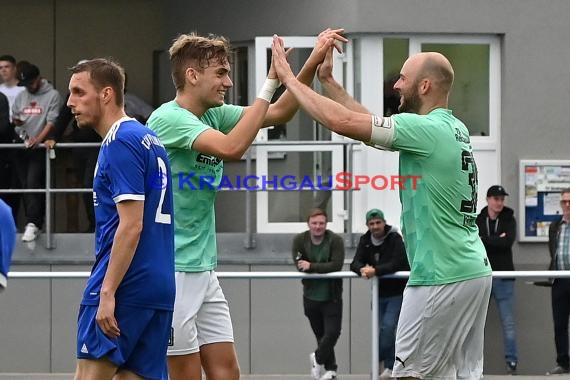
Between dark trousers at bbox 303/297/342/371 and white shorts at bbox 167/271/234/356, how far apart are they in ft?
9.60

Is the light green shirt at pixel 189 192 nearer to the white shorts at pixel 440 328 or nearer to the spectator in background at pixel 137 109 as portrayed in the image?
the white shorts at pixel 440 328

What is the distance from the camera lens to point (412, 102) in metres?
6.08

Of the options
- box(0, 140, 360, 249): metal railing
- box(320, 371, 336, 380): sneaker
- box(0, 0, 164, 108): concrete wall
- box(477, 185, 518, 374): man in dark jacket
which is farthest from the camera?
box(0, 0, 164, 108): concrete wall

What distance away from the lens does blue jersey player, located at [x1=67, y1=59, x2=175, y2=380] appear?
5426mm

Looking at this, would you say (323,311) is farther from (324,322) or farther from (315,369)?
(315,369)

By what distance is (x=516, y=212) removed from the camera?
1362 centimetres

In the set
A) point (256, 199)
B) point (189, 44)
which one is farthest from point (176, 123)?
point (256, 199)

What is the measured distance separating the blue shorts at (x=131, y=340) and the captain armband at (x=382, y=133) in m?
1.21

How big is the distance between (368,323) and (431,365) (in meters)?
3.22

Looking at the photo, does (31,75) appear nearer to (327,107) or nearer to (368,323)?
(368,323)

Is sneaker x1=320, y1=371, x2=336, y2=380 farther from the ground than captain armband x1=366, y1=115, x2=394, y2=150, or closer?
closer

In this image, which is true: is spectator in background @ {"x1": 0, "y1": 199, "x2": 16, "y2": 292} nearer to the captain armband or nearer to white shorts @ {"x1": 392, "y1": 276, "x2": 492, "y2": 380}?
the captain armband

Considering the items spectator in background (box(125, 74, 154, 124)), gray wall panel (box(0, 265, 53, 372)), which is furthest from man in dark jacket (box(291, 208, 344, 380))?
spectator in background (box(125, 74, 154, 124))

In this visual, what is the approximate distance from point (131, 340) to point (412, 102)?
173 cm
